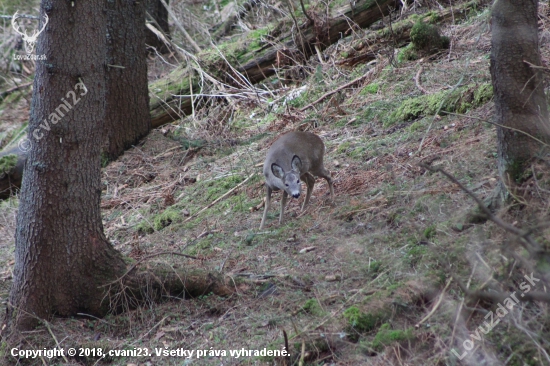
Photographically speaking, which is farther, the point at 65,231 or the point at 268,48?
the point at 268,48

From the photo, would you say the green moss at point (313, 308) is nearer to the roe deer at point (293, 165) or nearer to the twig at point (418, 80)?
the roe deer at point (293, 165)

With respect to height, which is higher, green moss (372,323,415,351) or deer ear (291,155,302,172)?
deer ear (291,155,302,172)

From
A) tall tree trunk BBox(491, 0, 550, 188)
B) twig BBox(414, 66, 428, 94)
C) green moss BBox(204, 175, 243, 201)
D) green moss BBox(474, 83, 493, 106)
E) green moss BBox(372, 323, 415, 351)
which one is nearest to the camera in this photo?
green moss BBox(372, 323, 415, 351)

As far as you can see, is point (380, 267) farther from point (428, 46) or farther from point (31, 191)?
point (428, 46)

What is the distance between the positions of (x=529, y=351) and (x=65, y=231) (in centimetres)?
358

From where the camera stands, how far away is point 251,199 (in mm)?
7508

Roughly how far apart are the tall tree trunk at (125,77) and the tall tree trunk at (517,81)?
5876 mm

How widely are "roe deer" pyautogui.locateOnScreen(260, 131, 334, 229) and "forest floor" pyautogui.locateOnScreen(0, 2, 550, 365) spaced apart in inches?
10.2

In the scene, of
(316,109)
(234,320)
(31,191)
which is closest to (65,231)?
(31,191)

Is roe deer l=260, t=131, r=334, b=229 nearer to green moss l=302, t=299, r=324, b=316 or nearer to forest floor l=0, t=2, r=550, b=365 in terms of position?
forest floor l=0, t=2, r=550, b=365

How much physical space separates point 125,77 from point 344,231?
477cm

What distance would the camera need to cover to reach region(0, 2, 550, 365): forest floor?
13.1 ft

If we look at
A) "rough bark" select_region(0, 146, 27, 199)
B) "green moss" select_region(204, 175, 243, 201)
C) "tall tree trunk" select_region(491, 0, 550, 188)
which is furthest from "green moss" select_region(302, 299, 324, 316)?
"rough bark" select_region(0, 146, 27, 199)

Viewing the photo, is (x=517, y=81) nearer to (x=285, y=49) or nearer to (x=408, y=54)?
(x=408, y=54)
